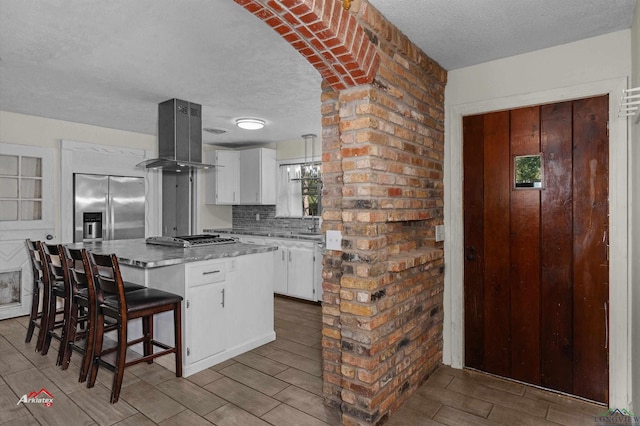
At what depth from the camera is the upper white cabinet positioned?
19.5 ft

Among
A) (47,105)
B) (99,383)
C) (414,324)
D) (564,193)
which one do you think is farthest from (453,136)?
(47,105)

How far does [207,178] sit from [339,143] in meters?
4.48

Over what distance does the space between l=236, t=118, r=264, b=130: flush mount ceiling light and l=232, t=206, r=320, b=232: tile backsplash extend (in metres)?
1.70

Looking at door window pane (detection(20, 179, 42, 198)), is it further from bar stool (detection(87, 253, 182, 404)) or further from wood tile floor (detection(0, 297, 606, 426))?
bar stool (detection(87, 253, 182, 404))

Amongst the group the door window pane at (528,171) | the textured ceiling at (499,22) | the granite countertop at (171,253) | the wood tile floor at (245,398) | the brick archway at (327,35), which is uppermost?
the textured ceiling at (499,22)

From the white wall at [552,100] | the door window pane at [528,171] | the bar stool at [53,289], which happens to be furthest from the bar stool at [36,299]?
the door window pane at [528,171]

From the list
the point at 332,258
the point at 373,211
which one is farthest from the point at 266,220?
the point at 373,211

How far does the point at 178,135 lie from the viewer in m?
3.76

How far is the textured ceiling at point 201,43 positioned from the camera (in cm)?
208

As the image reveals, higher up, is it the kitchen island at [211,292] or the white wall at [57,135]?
the white wall at [57,135]

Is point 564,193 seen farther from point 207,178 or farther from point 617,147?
point 207,178

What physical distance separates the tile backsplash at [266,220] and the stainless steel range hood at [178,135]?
2305mm

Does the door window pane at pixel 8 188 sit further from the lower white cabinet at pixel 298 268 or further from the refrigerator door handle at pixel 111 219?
the lower white cabinet at pixel 298 268

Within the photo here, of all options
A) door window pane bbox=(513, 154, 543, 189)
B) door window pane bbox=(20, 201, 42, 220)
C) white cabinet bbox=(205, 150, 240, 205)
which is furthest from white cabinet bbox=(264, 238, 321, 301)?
door window pane bbox=(20, 201, 42, 220)
